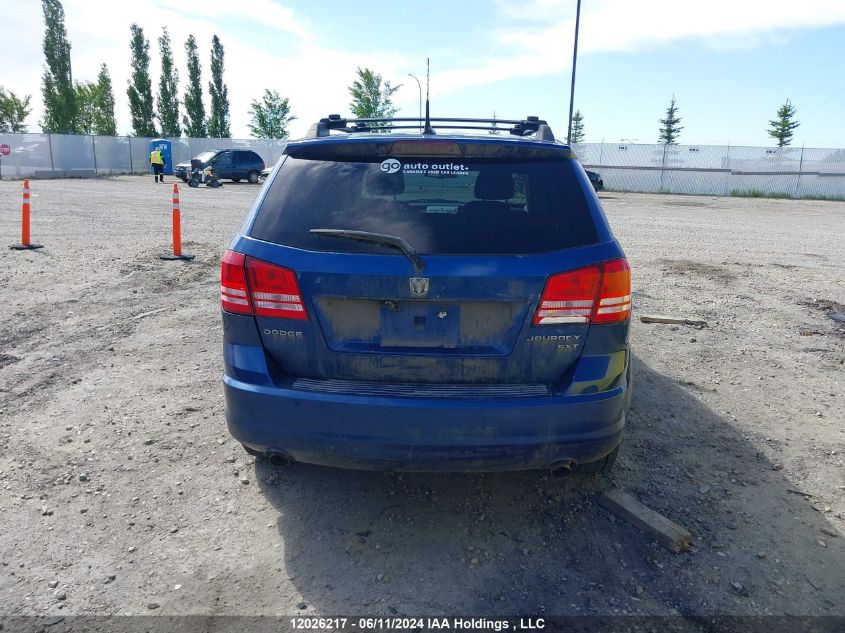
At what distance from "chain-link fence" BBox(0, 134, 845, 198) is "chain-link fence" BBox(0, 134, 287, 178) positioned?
2.0 inches

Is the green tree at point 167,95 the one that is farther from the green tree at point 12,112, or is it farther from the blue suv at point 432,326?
the blue suv at point 432,326

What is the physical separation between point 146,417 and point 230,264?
1.99 meters

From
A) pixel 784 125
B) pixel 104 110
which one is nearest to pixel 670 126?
pixel 784 125

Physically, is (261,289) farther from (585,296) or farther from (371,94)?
(371,94)

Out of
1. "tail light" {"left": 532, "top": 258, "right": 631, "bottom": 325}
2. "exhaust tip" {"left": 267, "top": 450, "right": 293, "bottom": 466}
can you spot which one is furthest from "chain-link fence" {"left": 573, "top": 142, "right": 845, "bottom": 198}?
"exhaust tip" {"left": 267, "top": 450, "right": 293, "bottom": 466}

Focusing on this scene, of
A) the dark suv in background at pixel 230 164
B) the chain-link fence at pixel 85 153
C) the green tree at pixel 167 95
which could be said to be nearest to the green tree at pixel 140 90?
the green tree at pixel 167 95

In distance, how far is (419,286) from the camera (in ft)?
9.21

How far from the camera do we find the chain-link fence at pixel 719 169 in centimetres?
3662

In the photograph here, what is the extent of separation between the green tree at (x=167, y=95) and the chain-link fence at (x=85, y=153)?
19.4 m

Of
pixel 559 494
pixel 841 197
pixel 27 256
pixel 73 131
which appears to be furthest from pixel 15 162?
pixel 841 197

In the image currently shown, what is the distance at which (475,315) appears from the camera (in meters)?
2.86

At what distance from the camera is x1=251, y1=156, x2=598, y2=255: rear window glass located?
9.52 ft

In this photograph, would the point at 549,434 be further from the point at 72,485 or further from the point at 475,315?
the point at 72,485

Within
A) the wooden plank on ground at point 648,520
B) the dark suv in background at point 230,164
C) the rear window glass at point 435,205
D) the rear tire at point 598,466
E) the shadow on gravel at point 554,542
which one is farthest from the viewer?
the dark suv in background at point 230,164
